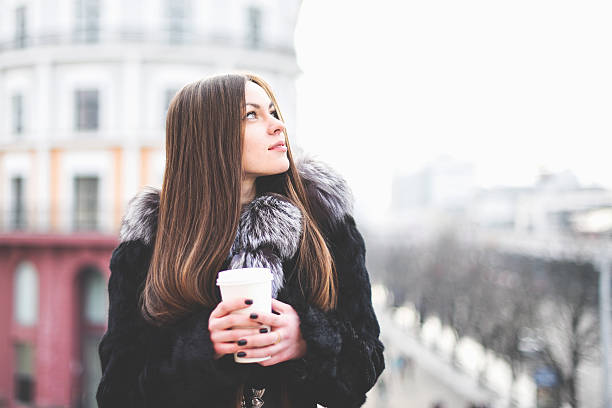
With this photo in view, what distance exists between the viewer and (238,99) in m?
2.11

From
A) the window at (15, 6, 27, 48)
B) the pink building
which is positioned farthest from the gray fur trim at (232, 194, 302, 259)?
the window at (15, 6, 27, 48)

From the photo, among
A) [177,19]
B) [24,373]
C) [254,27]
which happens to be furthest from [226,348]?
[24,373]

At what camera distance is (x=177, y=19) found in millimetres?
17203

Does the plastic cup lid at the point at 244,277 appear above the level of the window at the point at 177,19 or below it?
below

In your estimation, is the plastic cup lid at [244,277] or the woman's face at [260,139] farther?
the woman's face at [260,139]

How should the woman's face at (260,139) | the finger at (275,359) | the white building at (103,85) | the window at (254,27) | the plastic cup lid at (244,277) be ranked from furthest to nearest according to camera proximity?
the window at (254,27), the white building at (103,85), the woman's face at (260,139), the finger at (275,359), the plastic cup lid at (244,277)

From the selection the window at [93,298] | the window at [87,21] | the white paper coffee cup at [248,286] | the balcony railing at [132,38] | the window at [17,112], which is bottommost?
the window at [93,298]

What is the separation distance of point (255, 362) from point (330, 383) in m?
0.28

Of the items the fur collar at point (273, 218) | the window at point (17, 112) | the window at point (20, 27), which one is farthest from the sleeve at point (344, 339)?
the window at point (20, 27)

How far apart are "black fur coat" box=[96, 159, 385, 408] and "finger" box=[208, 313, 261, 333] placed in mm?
88

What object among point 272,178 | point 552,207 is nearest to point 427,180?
point 552,207

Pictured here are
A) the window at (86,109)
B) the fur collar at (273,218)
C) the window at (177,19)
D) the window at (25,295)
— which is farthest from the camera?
the window at (25,295)

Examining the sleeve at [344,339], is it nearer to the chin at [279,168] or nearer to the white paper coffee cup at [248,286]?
the white paper coffee cup at [248,286]

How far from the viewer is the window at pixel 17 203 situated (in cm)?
1767
